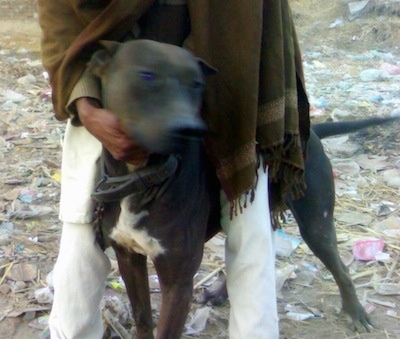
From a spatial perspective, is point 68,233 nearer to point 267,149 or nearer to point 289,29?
point 267,149

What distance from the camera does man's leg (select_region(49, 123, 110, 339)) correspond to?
270cm

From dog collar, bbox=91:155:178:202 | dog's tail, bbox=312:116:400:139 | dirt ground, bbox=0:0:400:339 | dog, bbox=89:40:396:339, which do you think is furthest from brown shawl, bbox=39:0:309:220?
dirt ground, bbox=0:0:400:339

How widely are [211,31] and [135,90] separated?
0.41 metres

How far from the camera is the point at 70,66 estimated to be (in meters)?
2.47

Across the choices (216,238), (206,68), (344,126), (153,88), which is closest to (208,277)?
(216,238)

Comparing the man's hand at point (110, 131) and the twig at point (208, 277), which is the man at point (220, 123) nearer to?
the man's hand at point (110, 131)

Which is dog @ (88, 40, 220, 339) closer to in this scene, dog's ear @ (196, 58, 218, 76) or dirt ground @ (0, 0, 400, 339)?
dog's ear @ (196, 58, 218, 76)

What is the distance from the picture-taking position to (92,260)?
9.16ft

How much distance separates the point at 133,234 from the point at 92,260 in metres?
0.27

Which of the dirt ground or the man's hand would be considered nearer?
the man's hand

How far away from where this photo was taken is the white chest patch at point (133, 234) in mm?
2580

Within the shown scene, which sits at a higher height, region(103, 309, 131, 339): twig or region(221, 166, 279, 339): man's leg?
region(221, 166, 279, 339): man's leg

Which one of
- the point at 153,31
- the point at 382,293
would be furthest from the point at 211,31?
the point at 382,293

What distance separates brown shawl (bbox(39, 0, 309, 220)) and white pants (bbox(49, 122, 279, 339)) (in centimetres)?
15
